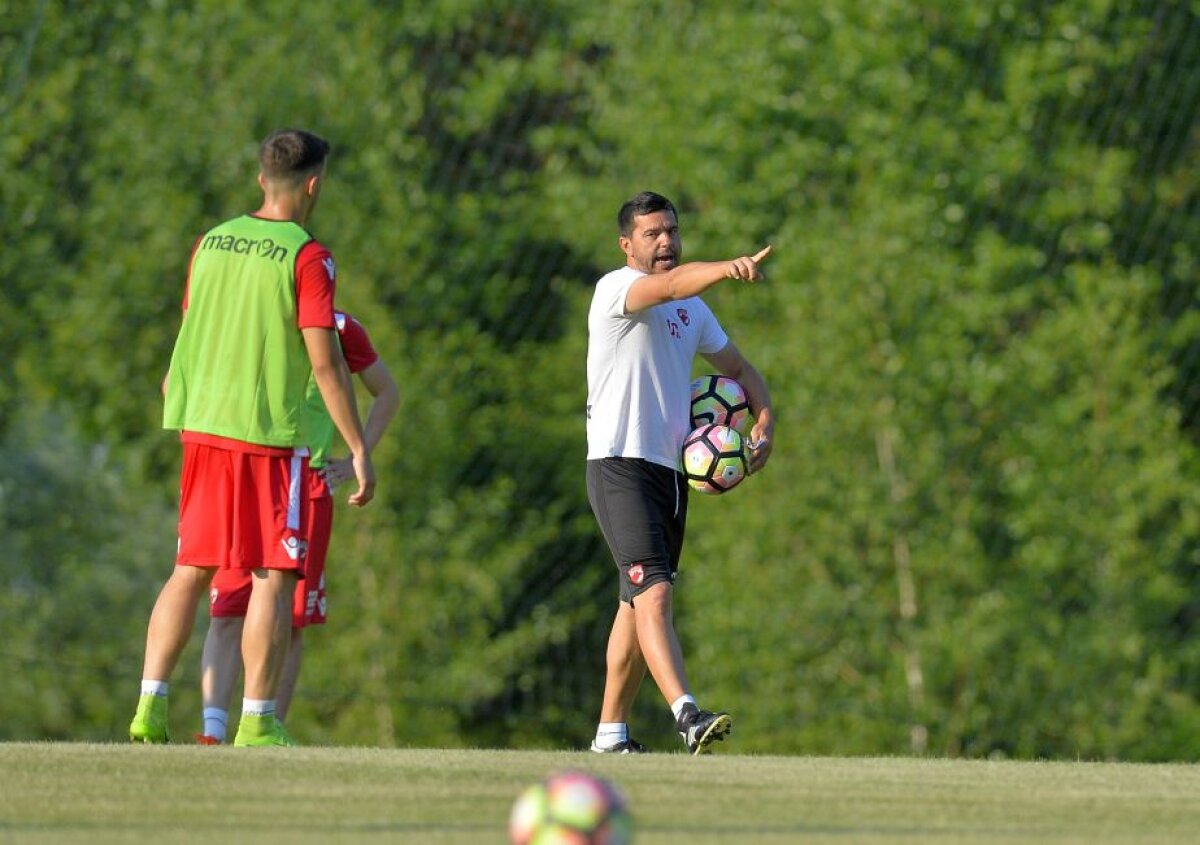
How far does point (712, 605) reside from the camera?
1647 cm

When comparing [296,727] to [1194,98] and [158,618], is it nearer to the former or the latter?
[1194,98]

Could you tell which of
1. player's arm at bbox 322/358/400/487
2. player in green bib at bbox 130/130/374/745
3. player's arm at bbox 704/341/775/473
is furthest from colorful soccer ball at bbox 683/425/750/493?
player in green bib at bbox 130/130/374/745

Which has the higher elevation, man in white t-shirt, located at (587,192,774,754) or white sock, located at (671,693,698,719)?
man in white t-shirt, located at (587,192,774,754)

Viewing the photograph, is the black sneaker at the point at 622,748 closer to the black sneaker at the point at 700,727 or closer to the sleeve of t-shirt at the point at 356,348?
the black sneaker at the point at 700,727

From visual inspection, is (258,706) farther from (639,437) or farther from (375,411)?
(639,437)

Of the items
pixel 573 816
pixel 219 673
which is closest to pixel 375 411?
pixel 219 673

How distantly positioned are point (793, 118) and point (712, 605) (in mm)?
3697

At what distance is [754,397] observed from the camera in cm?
830

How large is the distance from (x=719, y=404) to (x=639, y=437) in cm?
48

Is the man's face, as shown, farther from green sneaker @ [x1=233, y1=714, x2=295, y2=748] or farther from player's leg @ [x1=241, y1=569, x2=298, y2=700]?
green sneaker @ [x1=233, y1=714, x2=295, y2=748]

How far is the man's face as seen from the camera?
313 inches

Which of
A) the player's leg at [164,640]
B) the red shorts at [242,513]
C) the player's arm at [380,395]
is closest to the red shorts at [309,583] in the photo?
the player's arm at [380,395]

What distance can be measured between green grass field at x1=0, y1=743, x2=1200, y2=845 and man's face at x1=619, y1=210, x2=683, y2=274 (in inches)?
69.5

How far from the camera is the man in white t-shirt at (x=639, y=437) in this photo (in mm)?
7652
